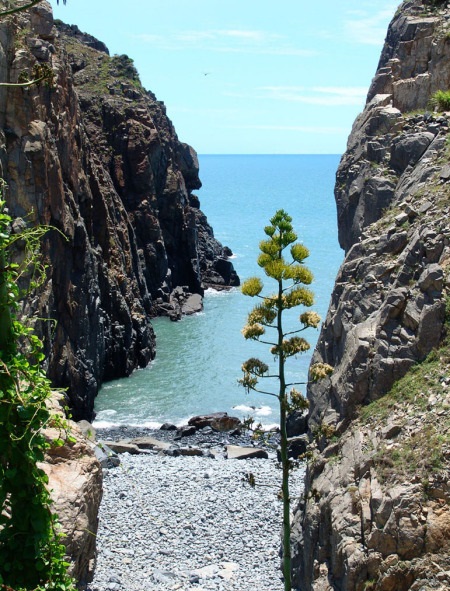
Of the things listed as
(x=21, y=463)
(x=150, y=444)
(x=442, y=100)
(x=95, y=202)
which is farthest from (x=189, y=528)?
(x=95, y=202)

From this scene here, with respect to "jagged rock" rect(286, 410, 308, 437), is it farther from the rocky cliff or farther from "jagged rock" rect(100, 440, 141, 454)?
the rocky cliff

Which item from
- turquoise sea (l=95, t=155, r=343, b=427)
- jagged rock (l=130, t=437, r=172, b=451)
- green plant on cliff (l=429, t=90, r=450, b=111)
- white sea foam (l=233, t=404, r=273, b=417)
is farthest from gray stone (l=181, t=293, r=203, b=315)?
green plant on cliff (l=429, t=90, r=450, b=111)

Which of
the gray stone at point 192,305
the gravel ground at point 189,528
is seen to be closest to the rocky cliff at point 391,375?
the gravel ground at point 189,528

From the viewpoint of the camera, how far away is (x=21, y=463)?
6199 mm

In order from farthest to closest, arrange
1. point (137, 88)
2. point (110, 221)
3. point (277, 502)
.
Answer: point (137, 88) < point (110, 221) < point (277, 502)

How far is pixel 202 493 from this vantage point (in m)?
23.1

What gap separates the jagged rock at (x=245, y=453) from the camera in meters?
28.7

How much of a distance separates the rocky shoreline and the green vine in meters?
8.33

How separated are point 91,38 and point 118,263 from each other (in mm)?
37254

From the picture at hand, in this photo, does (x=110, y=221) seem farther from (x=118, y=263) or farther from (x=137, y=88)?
(x=137, y=88)

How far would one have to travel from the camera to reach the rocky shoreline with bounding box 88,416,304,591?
17750mm

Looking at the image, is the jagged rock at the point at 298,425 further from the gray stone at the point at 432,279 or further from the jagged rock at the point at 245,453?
the gray stone at the point at 432,279

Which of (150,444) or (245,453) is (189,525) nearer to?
(245,453)

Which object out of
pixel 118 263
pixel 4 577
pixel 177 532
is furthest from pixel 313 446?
pixel 118 263
